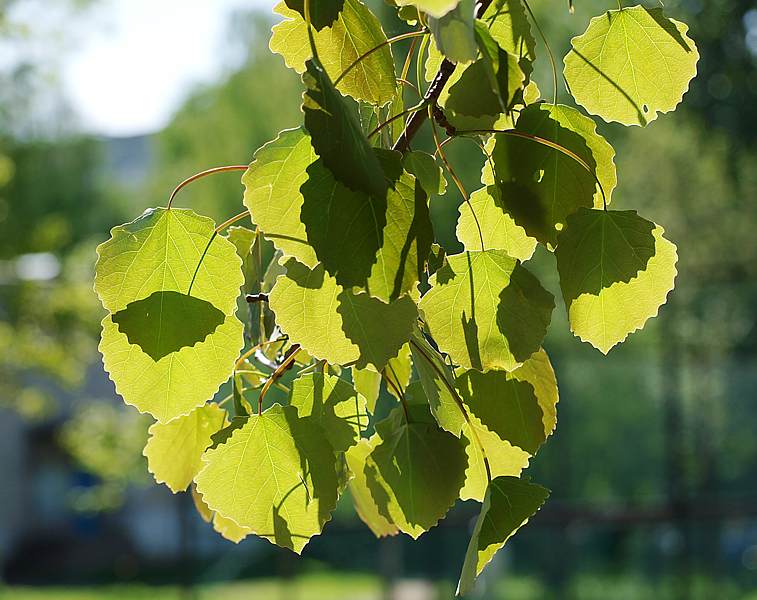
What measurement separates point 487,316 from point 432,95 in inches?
3.1

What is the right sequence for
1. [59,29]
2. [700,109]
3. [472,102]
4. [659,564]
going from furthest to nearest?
1. [59,29]
2. [700,109]
3. [659,564]
4. [472,102]

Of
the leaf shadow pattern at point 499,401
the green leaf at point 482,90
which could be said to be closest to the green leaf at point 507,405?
the leaf shadow pattern at point 499,401

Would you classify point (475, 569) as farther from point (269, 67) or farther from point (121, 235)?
point (269, 67)

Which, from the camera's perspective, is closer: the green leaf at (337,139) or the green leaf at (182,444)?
the green leaf at (337,139)

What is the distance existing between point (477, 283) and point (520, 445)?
7 centimetres

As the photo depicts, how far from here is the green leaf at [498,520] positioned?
1.12 ft

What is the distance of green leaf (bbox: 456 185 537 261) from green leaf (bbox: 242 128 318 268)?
87mm

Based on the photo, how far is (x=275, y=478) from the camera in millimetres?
358

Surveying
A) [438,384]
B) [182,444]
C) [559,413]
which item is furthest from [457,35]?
[559,413]

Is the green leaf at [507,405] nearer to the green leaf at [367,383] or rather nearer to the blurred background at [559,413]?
the green leaf at [367,383]

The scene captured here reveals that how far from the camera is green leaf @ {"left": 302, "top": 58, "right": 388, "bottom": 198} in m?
0.29

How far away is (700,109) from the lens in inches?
221

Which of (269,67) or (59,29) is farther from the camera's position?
(269,67)

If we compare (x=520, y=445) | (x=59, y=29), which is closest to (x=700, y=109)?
(x=59, y=29)
